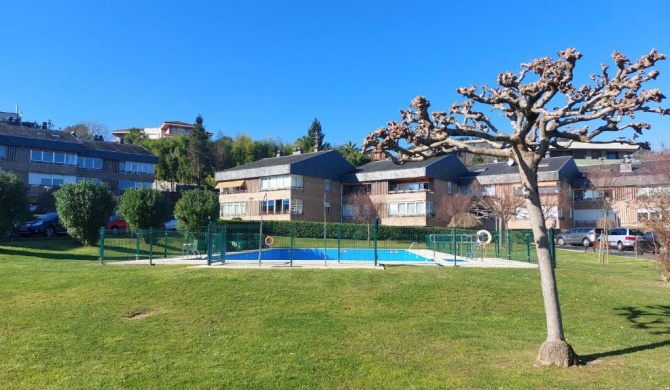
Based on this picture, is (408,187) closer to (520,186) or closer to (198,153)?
(520,186)

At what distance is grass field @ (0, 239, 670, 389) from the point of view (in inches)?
271

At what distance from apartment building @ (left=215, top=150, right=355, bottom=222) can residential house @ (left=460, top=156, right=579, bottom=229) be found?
587 inches

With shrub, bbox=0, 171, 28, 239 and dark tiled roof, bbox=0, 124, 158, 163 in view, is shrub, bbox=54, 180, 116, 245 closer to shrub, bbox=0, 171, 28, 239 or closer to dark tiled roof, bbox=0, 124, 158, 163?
shrub, bbox=0, 171, 28, 239

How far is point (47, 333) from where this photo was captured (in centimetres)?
941

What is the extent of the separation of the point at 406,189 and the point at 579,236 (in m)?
18.4

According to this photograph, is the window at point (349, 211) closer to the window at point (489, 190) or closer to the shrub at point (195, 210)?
the window at point (489, 190)

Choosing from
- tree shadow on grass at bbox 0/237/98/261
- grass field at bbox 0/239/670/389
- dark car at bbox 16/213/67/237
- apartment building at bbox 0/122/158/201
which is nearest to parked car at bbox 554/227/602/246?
grass field at bbox 0/239/670/389

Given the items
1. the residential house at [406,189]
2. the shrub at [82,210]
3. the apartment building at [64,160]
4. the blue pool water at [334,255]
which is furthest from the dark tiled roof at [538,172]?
the shrub at [82,210]

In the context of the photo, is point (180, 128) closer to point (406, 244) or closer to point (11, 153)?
point (11, 153)

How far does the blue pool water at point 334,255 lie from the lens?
2086cm

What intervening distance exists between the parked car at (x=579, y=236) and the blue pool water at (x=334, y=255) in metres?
21.5

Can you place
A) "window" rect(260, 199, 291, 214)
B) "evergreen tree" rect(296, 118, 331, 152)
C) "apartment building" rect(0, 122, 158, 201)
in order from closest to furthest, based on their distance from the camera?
"apartment building" rect(0, 122, 158, 201) < "window" rect(260, 199, 291, 214) < "evergreen tree" rect(296, 118, 331, 152)

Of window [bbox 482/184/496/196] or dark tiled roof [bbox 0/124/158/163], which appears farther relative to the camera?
window [bbox 482/184/496/196]

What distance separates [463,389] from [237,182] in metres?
50.9
